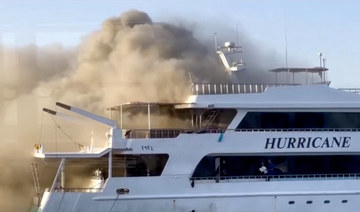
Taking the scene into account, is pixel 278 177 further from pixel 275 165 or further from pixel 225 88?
pixel 225 88

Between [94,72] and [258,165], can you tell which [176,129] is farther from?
[94,72]

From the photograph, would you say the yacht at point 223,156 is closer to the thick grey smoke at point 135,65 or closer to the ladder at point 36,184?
the ladder at point 36,184

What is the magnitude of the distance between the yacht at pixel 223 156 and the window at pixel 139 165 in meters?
0.02

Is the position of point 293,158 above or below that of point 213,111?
below

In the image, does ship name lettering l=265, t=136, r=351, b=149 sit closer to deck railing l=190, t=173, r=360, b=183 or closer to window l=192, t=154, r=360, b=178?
window l=192, t=154, r=360, b=178

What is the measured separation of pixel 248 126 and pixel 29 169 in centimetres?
446

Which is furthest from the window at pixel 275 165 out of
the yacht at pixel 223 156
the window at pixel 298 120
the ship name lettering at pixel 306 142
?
the window at pixel 298 120

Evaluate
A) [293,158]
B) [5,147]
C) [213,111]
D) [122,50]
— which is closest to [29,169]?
Answer: [5,147]

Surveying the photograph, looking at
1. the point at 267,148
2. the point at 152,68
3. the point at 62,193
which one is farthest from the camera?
the point at 152,68

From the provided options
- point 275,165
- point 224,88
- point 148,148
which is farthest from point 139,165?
point 275,165

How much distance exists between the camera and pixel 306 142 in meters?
13.2

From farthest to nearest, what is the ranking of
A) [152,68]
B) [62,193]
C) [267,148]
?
[152,68]
[267,148]
[62,193]

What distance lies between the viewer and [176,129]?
506 inches

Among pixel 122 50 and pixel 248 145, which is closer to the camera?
pixel 248 145
